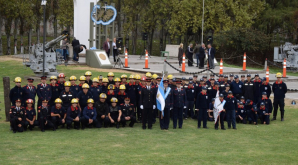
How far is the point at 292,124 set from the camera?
54.4ft

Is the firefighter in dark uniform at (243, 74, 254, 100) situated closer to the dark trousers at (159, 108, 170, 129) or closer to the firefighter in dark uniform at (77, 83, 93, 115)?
the dark trousers at (159, 108, 170, 129)

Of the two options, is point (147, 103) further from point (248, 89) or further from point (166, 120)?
point (248, 89)

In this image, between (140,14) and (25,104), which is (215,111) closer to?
(25,104)

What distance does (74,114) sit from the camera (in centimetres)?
1473

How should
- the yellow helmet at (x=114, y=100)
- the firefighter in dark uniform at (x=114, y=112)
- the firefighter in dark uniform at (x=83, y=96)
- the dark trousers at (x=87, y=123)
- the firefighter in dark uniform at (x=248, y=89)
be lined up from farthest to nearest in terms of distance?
the firefighter in dark uniform at (x=248, y=89) < the firefighter in dark uniform at (x=83, y=96) < the yellow helmet at (x=114, y=100) < the firefighter in dark uniform at (x=114, y=112) < the dark trousers at (x=87, y=123)

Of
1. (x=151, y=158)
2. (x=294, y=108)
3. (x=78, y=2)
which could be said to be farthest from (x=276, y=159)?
(x=78, y=2)

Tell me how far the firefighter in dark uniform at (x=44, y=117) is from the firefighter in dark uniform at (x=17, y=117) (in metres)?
0.50

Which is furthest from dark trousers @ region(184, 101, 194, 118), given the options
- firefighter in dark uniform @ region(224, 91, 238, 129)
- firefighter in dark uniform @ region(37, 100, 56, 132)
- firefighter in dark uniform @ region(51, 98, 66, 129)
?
firefighter in dark uniform @ region(37, 100, 56, 132)

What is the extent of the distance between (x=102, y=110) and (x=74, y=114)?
3.06 feet

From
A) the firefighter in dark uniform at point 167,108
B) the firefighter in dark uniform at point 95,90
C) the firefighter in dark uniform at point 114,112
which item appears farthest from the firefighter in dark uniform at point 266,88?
the firefighter in dark uniform at point 95,90

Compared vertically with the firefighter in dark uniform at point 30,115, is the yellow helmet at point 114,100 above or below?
above

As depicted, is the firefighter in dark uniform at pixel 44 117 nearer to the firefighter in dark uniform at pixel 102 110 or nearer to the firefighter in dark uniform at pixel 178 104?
the firefighter in dark uniform at pixel 102 110

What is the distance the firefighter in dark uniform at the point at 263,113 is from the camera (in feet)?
54.9

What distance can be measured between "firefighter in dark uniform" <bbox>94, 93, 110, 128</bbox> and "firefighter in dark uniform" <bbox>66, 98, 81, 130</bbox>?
0.68 meters
